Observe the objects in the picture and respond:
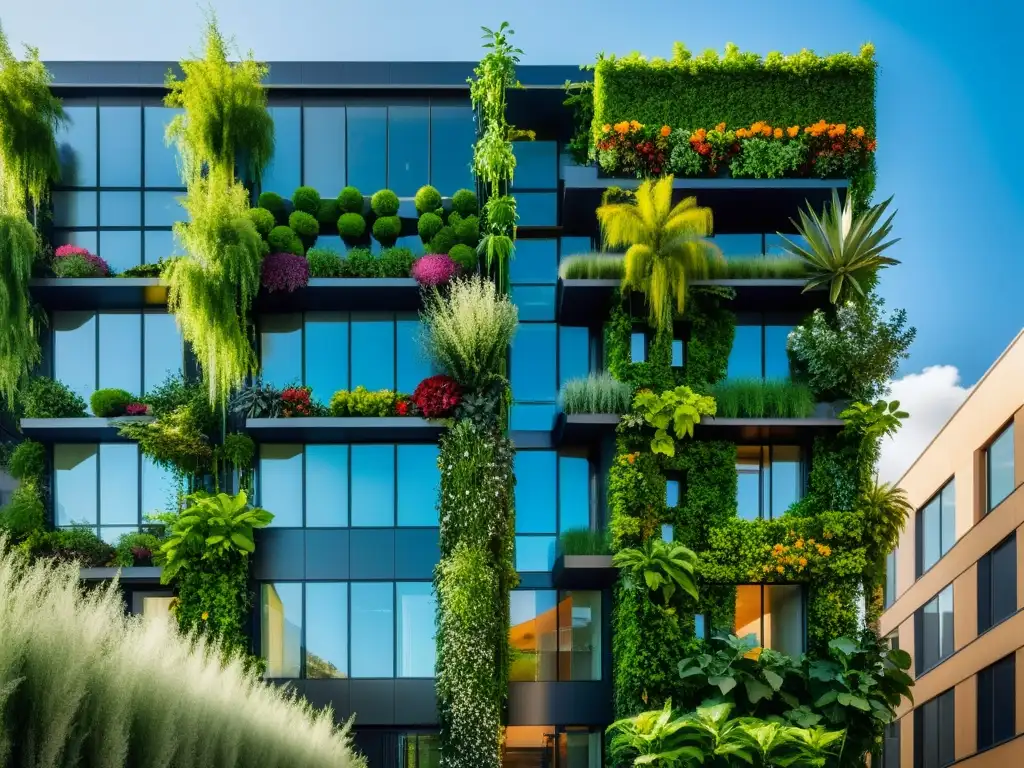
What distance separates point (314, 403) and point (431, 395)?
2.63 m

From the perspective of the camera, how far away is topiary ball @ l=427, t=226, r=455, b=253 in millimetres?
29500

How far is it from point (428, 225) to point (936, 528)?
2004 centimetres

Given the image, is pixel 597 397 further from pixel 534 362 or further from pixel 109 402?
pixel 109 402

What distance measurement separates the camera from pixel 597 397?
28.5 meters

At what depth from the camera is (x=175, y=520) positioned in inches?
1117

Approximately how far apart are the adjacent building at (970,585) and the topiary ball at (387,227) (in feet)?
49.6

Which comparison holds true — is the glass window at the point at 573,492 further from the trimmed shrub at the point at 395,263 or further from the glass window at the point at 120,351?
the glass window at the point at 120,351

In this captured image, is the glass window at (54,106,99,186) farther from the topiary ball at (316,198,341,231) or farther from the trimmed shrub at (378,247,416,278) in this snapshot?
the trimmed shrub at (378,247,416,278)

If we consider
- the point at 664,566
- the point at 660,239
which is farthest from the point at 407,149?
the point at 664,566

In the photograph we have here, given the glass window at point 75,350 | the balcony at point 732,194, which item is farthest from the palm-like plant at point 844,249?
the glass window at point 75,350

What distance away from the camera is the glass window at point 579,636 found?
97.8 ft

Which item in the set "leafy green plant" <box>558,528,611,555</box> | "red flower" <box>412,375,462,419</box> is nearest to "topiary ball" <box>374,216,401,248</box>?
"red flower" <box>412,375,462,419</box>

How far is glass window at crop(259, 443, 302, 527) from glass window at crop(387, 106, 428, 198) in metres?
6.28

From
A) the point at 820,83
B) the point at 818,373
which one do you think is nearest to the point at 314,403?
the point at 818,373
